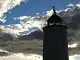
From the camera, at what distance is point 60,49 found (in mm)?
21719

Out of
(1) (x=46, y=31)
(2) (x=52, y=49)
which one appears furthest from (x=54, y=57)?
(1) (x=46, y=31)

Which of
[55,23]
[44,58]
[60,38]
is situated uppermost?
[55,23]

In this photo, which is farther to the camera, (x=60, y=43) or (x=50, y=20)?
(x=50, y=20)

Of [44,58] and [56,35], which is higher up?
[56,35]

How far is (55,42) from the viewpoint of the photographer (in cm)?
2172

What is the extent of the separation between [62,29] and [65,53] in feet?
6.92

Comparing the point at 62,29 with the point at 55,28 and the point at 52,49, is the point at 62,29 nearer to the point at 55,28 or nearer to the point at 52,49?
the point at 55,28

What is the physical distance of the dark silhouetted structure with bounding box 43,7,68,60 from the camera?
853 inches

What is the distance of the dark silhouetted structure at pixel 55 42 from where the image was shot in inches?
853

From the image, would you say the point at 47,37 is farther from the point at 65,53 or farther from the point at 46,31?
the point at 65,53

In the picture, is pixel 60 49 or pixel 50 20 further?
pixel 50 20

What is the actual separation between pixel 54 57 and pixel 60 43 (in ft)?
4.31

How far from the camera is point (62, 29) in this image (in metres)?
22.2

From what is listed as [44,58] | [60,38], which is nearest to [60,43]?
[60,38]
